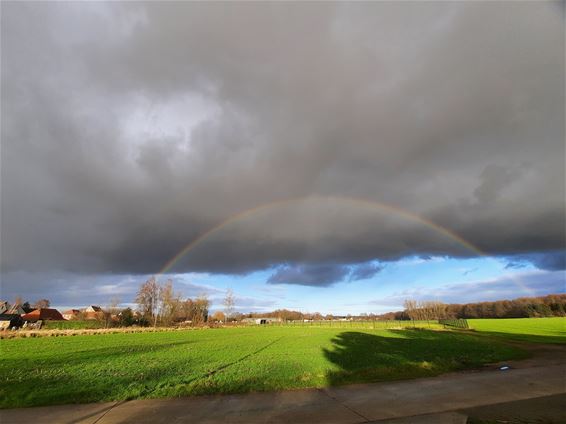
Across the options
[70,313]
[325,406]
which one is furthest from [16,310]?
[325,406]

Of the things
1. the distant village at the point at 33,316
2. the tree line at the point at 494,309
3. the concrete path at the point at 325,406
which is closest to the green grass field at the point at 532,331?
the concrete path at the point at 325,406

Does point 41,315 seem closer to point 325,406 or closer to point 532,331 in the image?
point 532,331

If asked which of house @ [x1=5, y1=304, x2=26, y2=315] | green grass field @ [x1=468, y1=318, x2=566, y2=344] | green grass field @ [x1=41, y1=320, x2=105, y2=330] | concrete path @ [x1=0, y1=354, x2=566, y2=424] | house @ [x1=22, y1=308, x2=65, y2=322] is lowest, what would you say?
green grass field @ [x1=468, y1=318, x2=566, y2=344]

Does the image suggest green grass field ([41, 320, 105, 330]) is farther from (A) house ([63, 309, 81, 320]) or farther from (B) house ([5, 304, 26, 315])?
(A) house ([63, 309, 81, 320])

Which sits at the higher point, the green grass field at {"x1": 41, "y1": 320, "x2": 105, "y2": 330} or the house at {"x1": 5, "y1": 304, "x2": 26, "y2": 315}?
the house at {"x1": 5, "y1": 304, "x2": 26, "y2": 315}

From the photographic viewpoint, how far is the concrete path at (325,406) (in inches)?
323

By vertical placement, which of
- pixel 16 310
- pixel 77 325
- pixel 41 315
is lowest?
pixel 77 325

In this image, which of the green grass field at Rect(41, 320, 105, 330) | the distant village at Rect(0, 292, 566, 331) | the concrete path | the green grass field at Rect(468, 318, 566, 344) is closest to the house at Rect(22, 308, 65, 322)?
the distant village at Rect(0, 292, 566, 331)

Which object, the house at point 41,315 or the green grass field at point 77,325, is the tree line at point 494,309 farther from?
the house at point 41,315

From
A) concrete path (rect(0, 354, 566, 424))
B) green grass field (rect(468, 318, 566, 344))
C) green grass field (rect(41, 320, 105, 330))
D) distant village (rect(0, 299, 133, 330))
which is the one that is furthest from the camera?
distant village (rect(0, 299, 133, 330))

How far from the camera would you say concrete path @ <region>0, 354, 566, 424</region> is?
323 inches

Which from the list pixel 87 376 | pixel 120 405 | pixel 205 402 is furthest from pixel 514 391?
pixel 87 376

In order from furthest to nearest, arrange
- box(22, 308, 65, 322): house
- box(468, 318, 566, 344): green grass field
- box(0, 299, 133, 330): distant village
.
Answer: box(22, 308, 65, 322): house < box(0, 299, 133, 330): distant village < box(468, 318, 566, 344): green grass field

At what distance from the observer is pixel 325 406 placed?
9.29 meters
